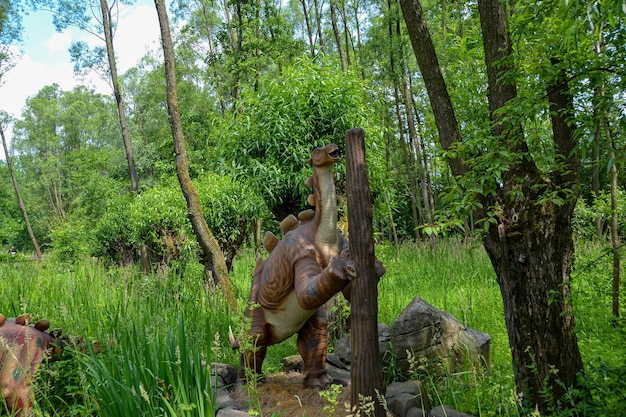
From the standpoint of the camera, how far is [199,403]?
2309 mm

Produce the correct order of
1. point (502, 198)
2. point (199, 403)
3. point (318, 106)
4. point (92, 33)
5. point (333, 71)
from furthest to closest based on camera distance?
point (92, 33) < point (333, 71) < point (318, 106) < point (502, 198) < point (199, 403)

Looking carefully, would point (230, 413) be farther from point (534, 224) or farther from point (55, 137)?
point (55, 137)

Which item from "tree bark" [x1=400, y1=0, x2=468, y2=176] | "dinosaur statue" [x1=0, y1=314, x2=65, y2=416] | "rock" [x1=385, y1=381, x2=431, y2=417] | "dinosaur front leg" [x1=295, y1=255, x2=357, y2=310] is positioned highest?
"tree bark" [x1=400, y1=0, x2=468, y2=176]

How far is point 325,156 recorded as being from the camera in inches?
107

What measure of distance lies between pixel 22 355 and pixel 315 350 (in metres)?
1.83

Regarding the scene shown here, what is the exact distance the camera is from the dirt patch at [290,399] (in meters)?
2.76

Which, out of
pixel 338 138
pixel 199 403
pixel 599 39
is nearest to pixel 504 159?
pixel 599 39

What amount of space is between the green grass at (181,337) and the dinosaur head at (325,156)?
106 cm

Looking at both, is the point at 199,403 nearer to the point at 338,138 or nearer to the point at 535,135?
the point at 535,135

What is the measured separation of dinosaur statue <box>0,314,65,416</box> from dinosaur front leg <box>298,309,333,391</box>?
5.09ft

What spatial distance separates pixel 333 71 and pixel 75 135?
33.6 metres

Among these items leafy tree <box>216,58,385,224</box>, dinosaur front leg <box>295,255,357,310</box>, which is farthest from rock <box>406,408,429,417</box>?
leafy tree <box>216,58,385,224</box>

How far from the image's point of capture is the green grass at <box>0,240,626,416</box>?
7.94ft

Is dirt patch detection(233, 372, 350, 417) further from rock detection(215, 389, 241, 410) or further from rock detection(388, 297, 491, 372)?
rock detection(388, 297, 491, 372)
